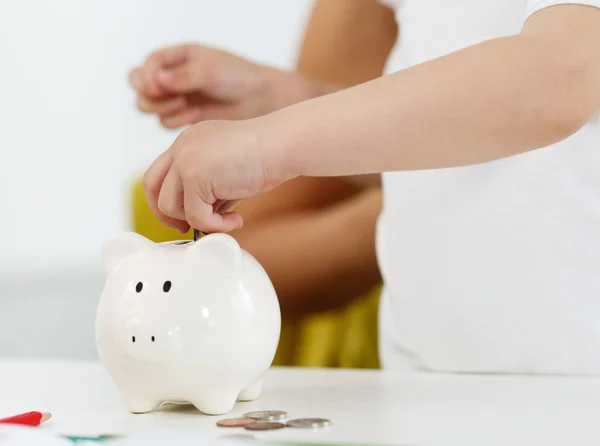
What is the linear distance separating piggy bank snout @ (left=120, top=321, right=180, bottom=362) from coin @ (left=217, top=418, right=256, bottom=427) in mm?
50

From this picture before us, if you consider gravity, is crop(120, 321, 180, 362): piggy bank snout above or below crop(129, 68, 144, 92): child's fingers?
below

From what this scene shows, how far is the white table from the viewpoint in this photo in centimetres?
40

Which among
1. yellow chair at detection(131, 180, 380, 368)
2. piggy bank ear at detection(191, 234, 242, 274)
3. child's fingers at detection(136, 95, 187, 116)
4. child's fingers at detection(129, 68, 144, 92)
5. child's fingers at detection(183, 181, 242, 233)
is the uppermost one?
child's fingers at detection(129, 68, 144, 92)

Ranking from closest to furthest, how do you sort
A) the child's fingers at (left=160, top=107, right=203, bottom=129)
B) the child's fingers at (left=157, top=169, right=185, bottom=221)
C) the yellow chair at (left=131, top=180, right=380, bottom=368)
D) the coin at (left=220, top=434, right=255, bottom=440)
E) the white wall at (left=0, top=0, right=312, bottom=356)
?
1. the coin at (left=220, top=434, right=255, bottom=440)
2. the child's fingers at (left=157, top=169, right=185, bottom=221)
3. the child's fingers at (left=160, top=107, right=203, bottom=129)
4. the yellow chair at (left=131, top=180, right=380, bottom=368)
5. the white wall at (left=0, top=0, right=312, bottom=356)

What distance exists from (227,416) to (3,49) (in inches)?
62.4

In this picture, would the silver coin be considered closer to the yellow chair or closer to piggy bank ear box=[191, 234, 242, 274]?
piggy bank ear box=[191, 234, 242, 274]

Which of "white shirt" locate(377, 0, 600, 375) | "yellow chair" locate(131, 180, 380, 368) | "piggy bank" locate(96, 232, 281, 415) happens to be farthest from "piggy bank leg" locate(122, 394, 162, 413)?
"yellow chair" locate(131, 180, 380, 368)

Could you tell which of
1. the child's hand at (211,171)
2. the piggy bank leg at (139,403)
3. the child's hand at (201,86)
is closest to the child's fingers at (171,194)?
the child's hand at (211,171)

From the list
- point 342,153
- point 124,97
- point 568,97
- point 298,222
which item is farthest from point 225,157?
point 124,97

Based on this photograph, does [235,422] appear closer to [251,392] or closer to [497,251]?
[251,392]

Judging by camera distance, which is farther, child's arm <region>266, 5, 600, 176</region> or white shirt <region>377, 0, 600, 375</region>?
white shirt <region>377, 0, 600, 375</region>

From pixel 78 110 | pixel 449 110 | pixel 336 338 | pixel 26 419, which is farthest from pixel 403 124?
pixel 78 110

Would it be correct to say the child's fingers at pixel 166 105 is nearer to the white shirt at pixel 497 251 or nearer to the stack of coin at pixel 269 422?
the white shirt at pixel 497 251

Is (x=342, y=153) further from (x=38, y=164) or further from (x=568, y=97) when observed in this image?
(x=38, y=164)
